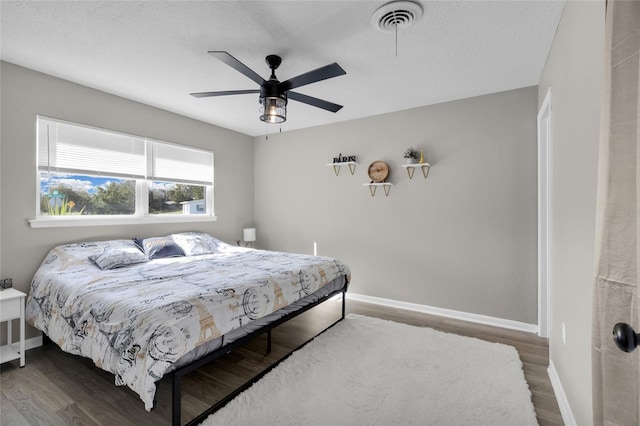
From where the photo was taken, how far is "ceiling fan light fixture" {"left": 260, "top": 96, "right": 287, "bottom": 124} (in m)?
2.46

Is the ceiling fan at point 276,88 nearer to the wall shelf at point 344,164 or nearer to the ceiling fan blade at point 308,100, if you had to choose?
the ceiling fan blade at point 308,100

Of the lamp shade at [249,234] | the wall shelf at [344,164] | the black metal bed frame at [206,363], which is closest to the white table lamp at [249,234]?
the lamp shade at [249,234]

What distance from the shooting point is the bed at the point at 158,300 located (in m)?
1.73

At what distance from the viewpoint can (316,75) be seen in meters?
2.17

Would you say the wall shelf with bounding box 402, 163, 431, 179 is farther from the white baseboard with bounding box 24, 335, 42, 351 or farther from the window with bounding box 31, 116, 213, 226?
the white baseboard with bounding box 24, 335, 42, 351

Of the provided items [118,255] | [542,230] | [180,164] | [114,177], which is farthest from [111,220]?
[542,230]

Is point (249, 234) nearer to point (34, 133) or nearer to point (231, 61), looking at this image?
point (34, 133)

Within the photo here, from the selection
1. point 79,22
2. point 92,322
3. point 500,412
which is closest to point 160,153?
point 79,22

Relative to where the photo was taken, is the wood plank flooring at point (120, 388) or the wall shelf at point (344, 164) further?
the wall shelf at point (344, 164)

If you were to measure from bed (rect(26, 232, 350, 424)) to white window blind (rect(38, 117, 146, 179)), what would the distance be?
2.83 feet

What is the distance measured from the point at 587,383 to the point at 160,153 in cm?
470

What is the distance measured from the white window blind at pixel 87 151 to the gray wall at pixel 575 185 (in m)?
4.34

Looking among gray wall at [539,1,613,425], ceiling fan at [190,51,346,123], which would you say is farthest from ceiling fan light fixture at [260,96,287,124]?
gray wall at [539,1,613,425]

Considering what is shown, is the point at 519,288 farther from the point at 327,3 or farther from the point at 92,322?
the point at 92,322
